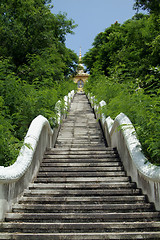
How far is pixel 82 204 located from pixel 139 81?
8.29m

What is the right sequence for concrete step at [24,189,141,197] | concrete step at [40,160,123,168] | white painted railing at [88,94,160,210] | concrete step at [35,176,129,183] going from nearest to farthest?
white painted railing at [88,94,160,210] → concrete step at [24,189,141,197] → concrete step at [35,176,129,183] → concrete step at [40,160,123,168]

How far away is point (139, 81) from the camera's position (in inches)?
456

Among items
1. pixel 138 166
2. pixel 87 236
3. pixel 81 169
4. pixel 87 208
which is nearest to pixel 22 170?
pixel 87 208

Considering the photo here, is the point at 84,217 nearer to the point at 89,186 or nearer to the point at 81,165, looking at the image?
the point at 89,186

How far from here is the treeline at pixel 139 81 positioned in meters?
5.15

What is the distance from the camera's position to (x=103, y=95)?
12055 mm

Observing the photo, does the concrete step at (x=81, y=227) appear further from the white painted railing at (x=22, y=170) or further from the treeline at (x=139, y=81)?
→ the treeline at (x=139, y=81)

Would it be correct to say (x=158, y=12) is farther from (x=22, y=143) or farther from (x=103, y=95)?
(x=22, y=143)

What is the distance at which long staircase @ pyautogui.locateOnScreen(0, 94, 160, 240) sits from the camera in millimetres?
3715

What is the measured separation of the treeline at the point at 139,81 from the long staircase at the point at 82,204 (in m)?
0.98

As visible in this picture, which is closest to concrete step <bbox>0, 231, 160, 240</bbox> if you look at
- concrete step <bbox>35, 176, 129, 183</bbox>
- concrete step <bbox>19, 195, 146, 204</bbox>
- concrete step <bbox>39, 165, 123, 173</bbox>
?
concrete step <bbox>19, 195, 146, 204</bbox>

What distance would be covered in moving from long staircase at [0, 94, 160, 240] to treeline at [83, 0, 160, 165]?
98 centimetres

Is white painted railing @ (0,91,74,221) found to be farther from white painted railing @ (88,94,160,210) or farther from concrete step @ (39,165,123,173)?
white painted railing @ (88,94,160,210)

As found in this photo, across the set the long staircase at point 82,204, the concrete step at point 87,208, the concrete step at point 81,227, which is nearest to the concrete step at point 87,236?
the long staircase at point 82,204
